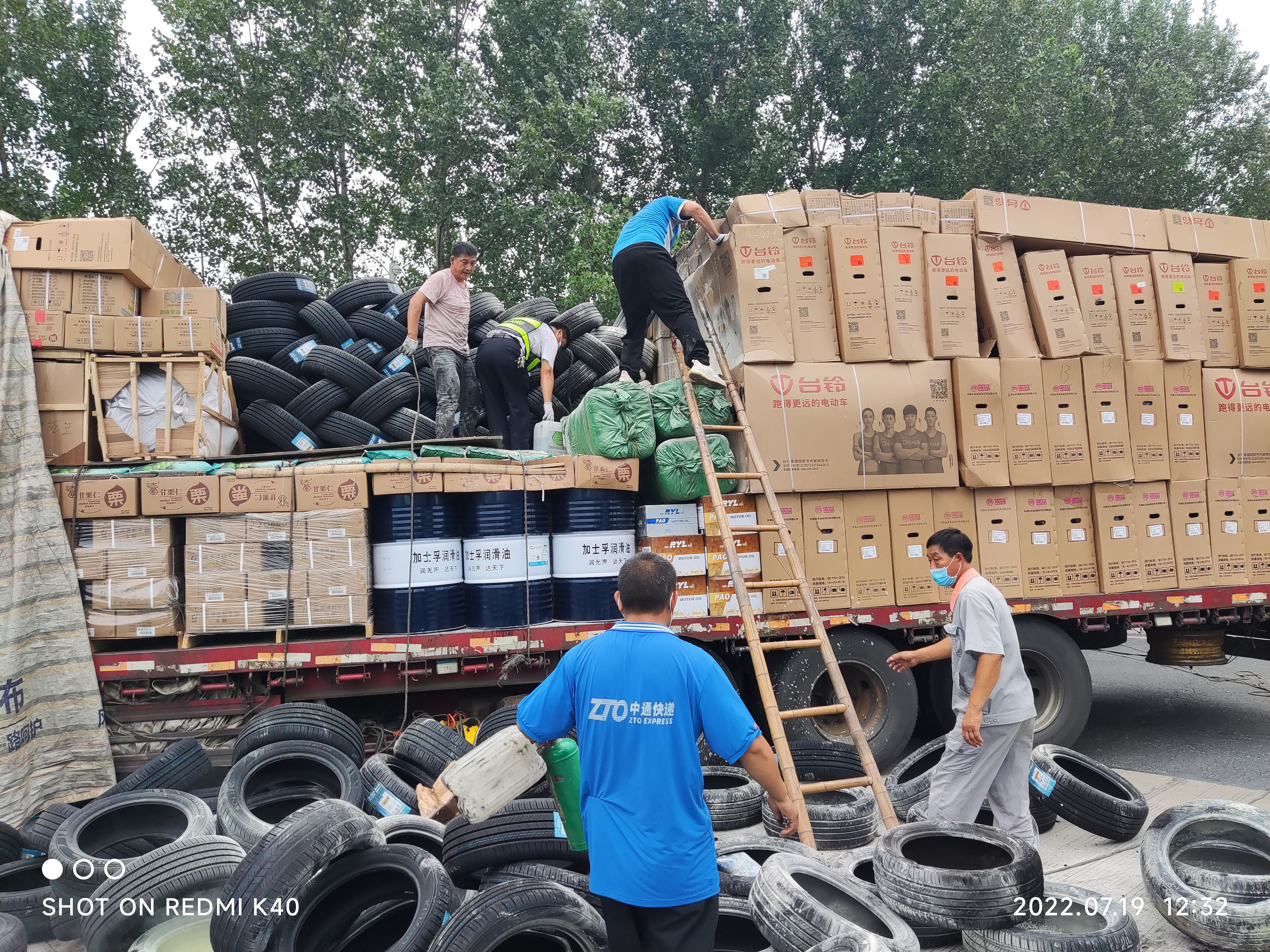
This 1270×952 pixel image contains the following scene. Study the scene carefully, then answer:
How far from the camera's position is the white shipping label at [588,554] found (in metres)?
5.99

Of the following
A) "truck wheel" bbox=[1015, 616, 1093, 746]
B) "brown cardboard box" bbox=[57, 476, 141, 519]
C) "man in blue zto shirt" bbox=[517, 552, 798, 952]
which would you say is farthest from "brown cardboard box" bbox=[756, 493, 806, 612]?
"brown cardboard box" bbox=[57, 476, 141, 519]

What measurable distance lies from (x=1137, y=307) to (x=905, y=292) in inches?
86.6

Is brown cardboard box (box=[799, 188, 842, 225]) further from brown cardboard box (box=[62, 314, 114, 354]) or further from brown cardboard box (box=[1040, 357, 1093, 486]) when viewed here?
brown cardboard box (box=[62, 314, 114, 354])

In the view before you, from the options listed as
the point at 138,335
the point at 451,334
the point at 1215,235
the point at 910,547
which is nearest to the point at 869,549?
the point at 910,547

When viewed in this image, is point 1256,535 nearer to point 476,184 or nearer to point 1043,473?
point 1043,473

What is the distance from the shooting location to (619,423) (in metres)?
6.10

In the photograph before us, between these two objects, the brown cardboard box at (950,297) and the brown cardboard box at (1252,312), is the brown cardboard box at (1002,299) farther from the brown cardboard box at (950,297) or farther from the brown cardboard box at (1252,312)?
the brown cardboard box at (1252,312)

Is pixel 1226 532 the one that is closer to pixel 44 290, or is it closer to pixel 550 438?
pixel 550 438

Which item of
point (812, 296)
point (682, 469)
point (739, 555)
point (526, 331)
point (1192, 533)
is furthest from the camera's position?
point (526, 331)

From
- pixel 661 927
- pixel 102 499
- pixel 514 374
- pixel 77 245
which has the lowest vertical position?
pixel 661 927

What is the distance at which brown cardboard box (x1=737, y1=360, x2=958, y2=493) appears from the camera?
629cm

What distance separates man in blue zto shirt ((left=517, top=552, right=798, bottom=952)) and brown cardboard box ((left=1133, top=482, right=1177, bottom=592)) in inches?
224

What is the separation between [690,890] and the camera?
8.25ft

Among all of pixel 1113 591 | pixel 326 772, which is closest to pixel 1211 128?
pixel 1113 591
